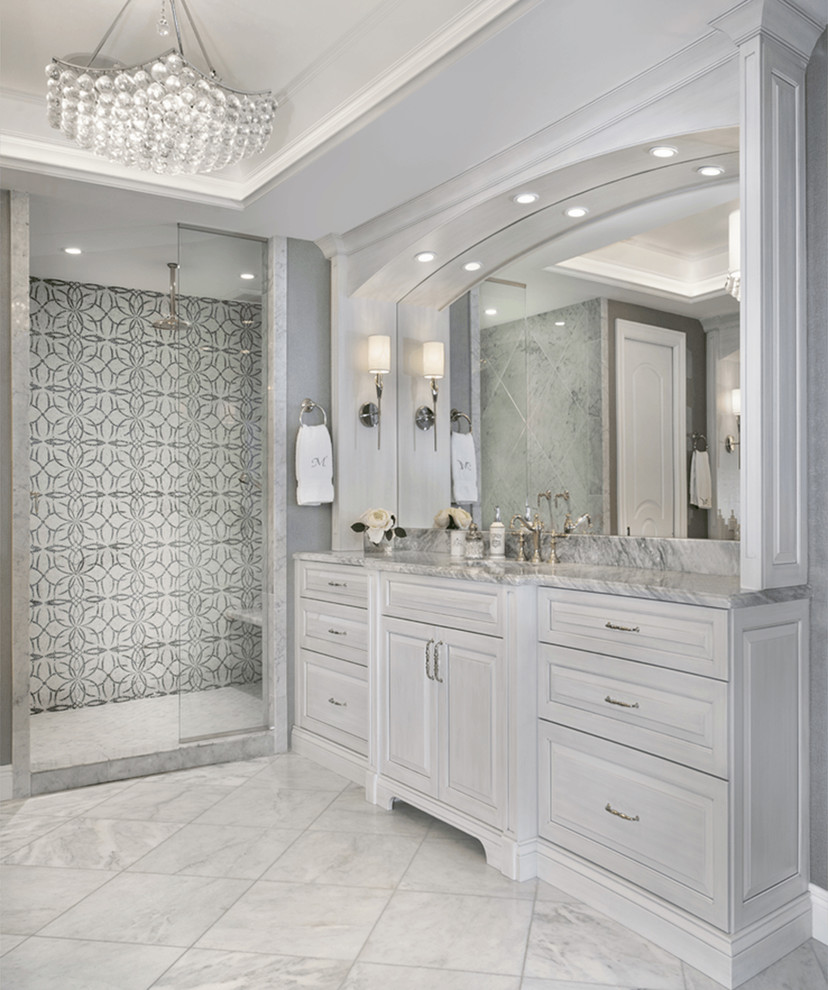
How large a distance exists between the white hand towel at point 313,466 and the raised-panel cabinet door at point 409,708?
939 mm

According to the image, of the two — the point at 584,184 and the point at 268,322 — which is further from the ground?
the point at 584,184

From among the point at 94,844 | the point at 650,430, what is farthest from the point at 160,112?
the point at 94,844

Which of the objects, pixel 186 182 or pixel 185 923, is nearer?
pixel 185 923

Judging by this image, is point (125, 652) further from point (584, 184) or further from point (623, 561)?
point (584, 184)

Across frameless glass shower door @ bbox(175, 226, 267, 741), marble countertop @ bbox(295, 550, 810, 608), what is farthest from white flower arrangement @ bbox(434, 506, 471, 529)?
frameless glass shower door @ bbox(175, 226, 267, 741)

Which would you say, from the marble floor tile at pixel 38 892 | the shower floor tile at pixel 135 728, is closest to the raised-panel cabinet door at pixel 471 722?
the marble floor tile at pixel 38 892

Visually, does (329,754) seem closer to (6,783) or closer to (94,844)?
(94,844)

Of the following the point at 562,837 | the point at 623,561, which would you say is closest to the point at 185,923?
the point at 562,837

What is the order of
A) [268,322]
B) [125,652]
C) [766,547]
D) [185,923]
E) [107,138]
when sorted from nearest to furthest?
[766,547]
[185,923]
[107,138]
[268,322]
[125,652]

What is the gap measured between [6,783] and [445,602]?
1977 mm

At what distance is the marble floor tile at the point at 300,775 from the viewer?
133 inches

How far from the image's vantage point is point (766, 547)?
6.78ft

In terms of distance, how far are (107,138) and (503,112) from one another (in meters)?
1.25

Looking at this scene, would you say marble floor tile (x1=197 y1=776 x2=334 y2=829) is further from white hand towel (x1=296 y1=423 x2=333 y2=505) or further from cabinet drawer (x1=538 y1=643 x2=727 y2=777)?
white hand towel (x1=296 y1=423 x2=333 y2=505)
